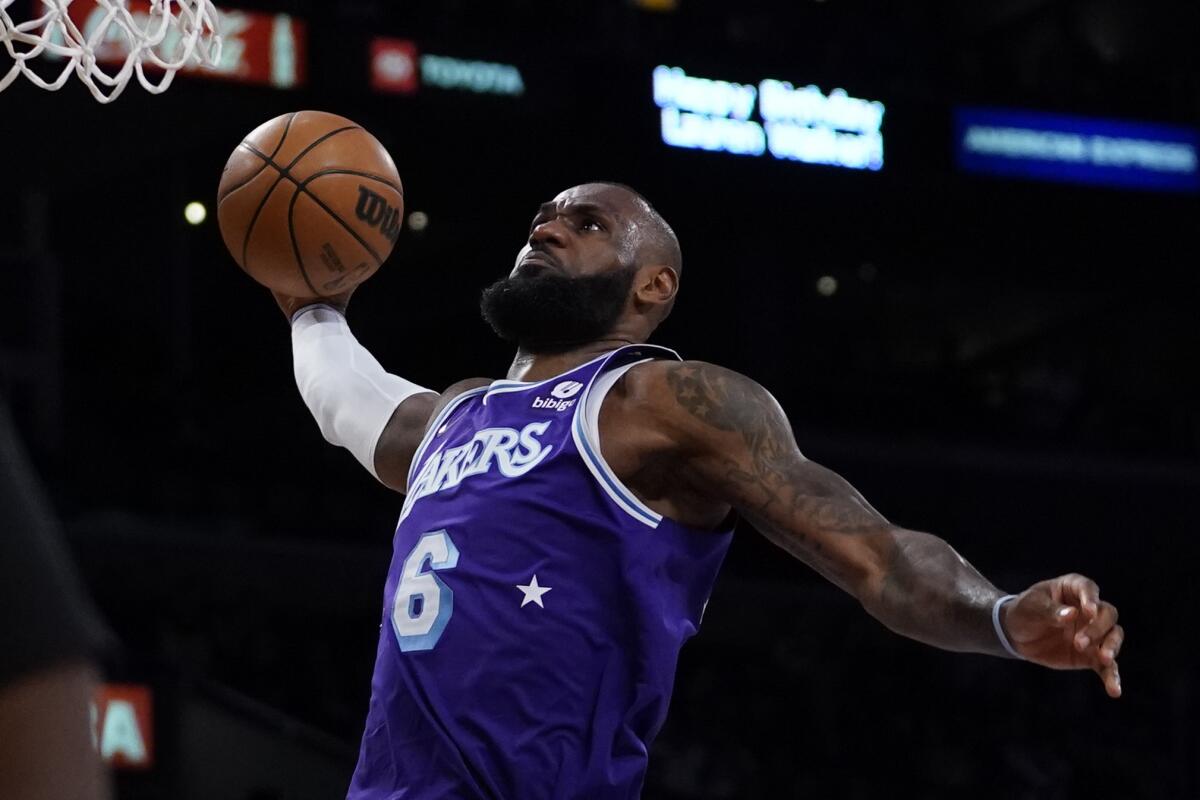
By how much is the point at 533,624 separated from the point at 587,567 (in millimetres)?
128

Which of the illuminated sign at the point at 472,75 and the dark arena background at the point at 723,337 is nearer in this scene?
the illuminated sign at the point at 472,75

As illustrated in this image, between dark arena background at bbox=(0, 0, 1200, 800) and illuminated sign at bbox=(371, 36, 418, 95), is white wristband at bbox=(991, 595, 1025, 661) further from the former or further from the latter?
illuminated sign at bbox=(371, 36, 418, 95)

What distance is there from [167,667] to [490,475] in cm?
354

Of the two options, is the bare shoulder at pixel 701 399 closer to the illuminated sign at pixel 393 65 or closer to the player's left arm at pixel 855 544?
the player's left arm at pixel 855 544

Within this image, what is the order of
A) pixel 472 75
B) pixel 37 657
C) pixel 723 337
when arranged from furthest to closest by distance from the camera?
pixel 723 337
pixel 472 75
pixel 37 657

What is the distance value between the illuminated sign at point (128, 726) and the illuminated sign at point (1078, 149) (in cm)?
654

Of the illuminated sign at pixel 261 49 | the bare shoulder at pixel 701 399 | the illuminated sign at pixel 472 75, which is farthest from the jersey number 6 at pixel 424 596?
the illuminated sign at pixel 472 75

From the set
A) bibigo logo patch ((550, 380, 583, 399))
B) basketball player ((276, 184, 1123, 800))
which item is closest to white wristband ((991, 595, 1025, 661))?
basketball player ((276, 184, 1123, 800))

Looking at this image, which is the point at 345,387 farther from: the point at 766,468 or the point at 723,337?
the point at 723,337

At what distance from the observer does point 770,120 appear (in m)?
10.3

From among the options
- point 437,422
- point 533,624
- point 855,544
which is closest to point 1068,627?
point 855,544

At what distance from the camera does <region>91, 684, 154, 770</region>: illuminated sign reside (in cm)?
593

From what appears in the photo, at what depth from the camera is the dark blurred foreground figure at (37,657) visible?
3.08 feet

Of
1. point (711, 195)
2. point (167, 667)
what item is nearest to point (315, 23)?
point (711, 195)
